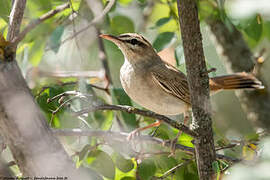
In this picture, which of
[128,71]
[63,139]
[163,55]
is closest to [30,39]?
[128,71]

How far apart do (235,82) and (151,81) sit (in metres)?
0.98

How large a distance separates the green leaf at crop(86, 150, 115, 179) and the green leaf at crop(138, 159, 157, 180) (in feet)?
0.70

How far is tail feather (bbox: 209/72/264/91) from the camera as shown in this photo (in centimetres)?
398

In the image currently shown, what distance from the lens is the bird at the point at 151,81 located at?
3.52 metres

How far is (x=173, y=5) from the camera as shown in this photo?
14.0ft

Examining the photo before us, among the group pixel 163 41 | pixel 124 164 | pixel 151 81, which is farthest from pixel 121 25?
pixel 124 164

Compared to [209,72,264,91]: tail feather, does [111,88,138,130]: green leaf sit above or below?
above

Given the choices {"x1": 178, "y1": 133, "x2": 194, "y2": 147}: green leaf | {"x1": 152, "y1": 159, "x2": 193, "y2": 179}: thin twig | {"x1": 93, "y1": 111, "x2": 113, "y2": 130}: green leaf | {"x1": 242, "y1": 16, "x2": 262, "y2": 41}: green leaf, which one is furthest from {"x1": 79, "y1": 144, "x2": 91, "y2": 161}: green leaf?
{"x1": 242, "y1": 16, "x2": 262, "y2": 41}: green leaf

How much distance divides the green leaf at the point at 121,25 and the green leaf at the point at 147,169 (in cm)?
146

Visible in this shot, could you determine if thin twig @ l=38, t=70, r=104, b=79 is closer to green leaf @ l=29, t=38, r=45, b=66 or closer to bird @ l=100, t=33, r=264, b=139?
green leaf @ l=29, t=38, r=45, b=66

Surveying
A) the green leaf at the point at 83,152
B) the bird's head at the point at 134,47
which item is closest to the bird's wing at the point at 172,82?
the bird's head at the point at 134,47

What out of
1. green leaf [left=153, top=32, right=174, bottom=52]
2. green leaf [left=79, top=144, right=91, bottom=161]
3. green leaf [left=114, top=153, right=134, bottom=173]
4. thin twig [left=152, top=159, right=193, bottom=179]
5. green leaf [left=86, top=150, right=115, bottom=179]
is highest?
green leaf [left=153, top=32, right=174, bottom=52]

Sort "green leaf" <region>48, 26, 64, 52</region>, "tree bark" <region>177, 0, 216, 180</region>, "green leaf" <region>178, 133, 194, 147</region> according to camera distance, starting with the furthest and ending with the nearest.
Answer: "green leaf" <region>48, 26, 64, 52</region>, "green leaf" <region>178, 133, 194, 147</region>, "tree bark" <region>177, 0, 216, 180</region>

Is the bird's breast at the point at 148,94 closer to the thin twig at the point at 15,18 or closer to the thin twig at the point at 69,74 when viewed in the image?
the thin twig at the point at 69,74
